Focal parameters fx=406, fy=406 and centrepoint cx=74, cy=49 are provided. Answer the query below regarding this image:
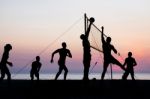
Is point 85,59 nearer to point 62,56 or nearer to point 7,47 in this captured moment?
point 62,56

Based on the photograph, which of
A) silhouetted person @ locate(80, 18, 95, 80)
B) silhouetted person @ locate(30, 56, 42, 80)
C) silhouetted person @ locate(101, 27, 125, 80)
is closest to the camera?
silhouetted person @ locate(80, 18, 95, 80)

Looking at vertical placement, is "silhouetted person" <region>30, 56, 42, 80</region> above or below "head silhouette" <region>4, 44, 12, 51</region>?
below

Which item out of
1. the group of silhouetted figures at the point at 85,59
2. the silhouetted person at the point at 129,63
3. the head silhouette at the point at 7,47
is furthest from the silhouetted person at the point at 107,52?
the head silhouette at the point at 7,47

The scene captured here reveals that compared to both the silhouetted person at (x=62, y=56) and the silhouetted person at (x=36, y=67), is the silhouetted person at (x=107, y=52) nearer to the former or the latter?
the silhouetted person at (x=62, y=56)

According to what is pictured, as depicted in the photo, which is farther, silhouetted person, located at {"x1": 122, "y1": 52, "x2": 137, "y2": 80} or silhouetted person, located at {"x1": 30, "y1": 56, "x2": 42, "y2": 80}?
silhouetted person, located at {"x1": 30, "y1": 56, "x2": 42, "y2": 80}


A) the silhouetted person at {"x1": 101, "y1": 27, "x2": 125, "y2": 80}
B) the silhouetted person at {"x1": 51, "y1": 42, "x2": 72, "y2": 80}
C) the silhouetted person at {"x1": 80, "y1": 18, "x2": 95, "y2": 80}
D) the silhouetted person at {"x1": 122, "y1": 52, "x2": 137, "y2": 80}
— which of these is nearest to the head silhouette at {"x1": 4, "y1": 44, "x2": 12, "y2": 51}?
the silhouetted person at {"x1": 51, "y1": 42, "x2": 72, "y2": 80}

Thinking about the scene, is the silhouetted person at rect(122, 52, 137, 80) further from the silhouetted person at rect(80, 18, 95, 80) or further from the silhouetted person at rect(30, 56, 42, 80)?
the silhouetted person at rect(80, 18, 95, 80)

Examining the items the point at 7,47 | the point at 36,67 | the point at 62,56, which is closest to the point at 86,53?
the point at 62,56

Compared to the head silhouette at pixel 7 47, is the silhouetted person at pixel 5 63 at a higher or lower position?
lower

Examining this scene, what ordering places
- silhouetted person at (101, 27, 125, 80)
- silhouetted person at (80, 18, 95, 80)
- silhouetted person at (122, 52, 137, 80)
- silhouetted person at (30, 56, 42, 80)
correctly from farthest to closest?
silhouetted person at (30, 56, 42, 80)
silhouetted person at (122, 52, 137, 80)
silhouetted person at (101, 27, 125, 80)
silhouetted person at (80, 18, 95, 80)

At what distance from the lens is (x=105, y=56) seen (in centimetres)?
1778
